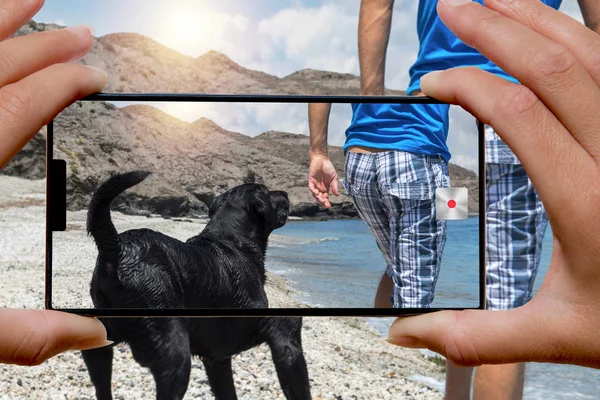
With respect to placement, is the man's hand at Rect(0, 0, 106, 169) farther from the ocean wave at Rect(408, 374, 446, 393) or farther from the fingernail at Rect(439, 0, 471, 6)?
the ocean wave at Rect(408, 374, 446, 393)

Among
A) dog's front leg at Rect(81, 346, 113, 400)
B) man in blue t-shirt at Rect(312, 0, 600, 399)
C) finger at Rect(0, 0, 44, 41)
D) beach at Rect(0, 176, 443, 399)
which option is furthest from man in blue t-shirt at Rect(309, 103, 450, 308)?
beach at Rect(0, 176, 443, 399)

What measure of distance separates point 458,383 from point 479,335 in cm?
128

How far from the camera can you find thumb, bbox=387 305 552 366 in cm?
61

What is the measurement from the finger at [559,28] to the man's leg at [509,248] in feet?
3.02

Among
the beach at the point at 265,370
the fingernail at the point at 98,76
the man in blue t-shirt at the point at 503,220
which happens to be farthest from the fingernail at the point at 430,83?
the beach at the point at 265,370

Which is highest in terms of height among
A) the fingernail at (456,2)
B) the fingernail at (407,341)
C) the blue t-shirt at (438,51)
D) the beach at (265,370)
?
the blue t-shirt at (438,51)

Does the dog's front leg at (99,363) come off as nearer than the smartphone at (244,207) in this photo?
No

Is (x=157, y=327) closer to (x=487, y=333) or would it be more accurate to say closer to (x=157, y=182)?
(x=157, y=182)

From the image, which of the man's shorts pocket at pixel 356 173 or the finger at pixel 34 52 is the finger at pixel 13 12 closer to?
the finger at pixel 34 52

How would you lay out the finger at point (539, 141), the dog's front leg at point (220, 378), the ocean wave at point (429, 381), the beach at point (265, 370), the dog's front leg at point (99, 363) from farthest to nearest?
the ocean wave at point (429, 381) → the beach at point (265, 370) → the dog's front leg at point (220, 378) → the dog's front leg at point (99, 363) → the finger at point (539, 141)

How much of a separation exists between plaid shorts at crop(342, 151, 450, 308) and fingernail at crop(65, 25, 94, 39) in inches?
14.1

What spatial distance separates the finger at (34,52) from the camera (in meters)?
0.61

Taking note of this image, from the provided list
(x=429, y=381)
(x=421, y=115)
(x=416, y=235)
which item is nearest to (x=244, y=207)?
(x=416, y=235)

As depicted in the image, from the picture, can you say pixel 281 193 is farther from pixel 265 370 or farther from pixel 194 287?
pixel 265 370
